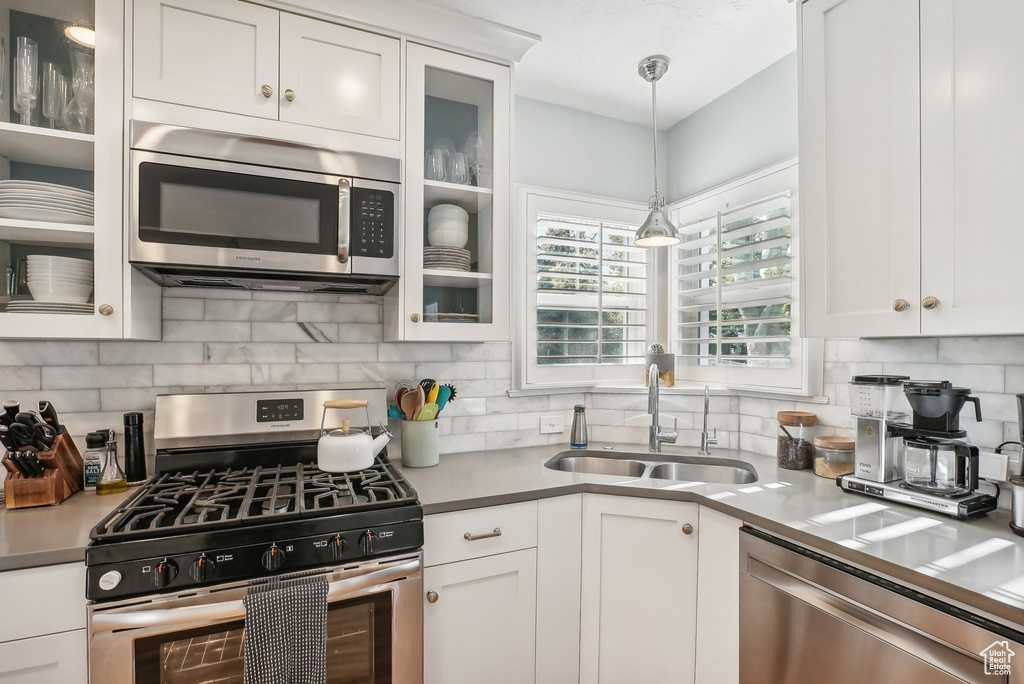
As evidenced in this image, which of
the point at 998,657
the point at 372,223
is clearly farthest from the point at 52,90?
the point at 998,657

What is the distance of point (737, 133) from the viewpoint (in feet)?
7.79

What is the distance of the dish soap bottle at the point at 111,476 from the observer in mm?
1582

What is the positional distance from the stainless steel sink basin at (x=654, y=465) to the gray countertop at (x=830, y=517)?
7 centimetres

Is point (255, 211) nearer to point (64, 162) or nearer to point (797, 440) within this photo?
point (64, 162)

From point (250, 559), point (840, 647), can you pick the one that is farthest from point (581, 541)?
point (250, 559)

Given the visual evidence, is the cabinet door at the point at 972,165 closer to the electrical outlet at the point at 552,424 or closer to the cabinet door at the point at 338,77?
the electrical outlet at the point at 552,424

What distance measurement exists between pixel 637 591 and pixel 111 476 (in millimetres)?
1760

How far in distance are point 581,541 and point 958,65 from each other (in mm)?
1760

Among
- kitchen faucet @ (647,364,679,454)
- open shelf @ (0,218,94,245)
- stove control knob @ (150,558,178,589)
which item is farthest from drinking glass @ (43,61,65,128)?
kitchen faucet @ (647,364,679,454)

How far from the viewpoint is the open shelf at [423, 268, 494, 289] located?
74.4 inches

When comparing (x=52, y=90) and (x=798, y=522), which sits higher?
(x=52, y=90)

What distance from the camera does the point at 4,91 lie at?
4.72 feet

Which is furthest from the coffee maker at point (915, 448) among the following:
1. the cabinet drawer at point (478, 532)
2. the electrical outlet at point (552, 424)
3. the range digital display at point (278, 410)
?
the range digital display at point (278, 410)

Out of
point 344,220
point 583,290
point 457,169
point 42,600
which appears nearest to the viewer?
point 42,600
